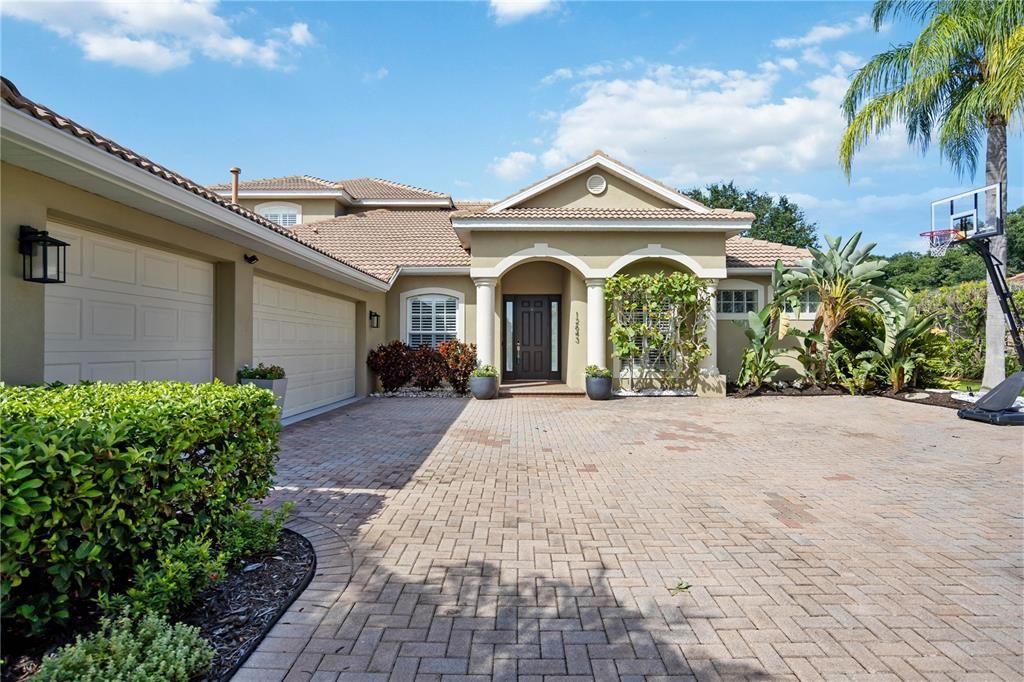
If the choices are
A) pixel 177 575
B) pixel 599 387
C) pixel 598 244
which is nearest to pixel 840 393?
pixel 599 387

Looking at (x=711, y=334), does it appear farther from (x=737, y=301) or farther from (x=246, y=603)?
(x=246, y=603)

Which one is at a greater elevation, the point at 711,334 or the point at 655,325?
the point at 655,325

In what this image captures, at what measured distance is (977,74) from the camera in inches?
486

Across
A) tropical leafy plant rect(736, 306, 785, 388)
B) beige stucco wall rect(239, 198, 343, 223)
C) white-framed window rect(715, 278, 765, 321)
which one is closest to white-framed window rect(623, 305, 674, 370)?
tropical leafy plant rect(736, 306, 785, 388)

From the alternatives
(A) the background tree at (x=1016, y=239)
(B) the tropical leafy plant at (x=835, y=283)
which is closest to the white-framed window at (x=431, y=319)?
(B) the tropical leafy plant at (x=835, y=283)

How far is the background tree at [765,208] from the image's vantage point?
141 ft

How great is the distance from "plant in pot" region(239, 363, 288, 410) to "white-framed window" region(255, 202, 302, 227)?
14.7 metres

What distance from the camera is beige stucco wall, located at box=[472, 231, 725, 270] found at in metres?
13.9

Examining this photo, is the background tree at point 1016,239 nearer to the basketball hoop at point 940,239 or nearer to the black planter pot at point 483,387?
the basketball hoop at point 940,239

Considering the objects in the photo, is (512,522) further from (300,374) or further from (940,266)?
(940,266)

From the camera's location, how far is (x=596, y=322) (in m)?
14.0

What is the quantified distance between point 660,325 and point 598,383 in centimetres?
242

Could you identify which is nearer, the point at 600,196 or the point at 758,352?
the point at 758,352

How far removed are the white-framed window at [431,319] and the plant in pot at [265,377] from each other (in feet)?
22.1
